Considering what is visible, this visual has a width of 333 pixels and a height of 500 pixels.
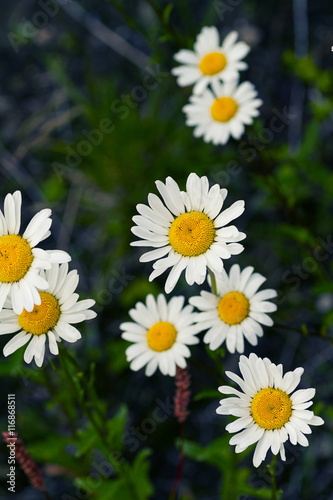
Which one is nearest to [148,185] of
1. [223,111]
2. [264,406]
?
[223,111]

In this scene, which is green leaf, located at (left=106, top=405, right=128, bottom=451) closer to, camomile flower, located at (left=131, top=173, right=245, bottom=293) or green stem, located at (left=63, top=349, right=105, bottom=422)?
green stem, located at (left=63, top=349, right=105, bottom=422)

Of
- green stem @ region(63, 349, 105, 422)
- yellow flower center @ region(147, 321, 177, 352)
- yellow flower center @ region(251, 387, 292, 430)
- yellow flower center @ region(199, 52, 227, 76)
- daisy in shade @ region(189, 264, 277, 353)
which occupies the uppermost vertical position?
yellow flower center @ region(199, 52, 227, 76)

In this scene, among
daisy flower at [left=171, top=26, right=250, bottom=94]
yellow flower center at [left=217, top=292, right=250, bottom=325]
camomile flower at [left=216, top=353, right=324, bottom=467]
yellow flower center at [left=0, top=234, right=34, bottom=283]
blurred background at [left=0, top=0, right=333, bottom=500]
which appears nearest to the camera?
camomile flower at [left=216, top=353, right=324, bottom=467]

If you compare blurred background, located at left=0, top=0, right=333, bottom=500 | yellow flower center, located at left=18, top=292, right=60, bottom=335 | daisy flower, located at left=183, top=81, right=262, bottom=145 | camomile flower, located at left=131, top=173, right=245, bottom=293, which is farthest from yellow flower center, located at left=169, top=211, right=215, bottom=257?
daisy flower, located at left=183, top=81, right=262, bottom=145

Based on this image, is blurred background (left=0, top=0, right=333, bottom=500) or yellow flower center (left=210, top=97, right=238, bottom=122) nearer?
yellow flower center (left=210, top=97, right=238, bottom=122)

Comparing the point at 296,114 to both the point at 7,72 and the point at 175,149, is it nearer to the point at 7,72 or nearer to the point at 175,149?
the point at 175,149

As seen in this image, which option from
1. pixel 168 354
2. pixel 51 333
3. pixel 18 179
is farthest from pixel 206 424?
pixel 18 179

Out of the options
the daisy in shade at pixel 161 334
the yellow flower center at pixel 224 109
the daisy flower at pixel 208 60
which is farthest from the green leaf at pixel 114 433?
the daisy flower at pixel 208 60

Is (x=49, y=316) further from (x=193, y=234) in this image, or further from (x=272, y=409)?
(x=272, y=409)
